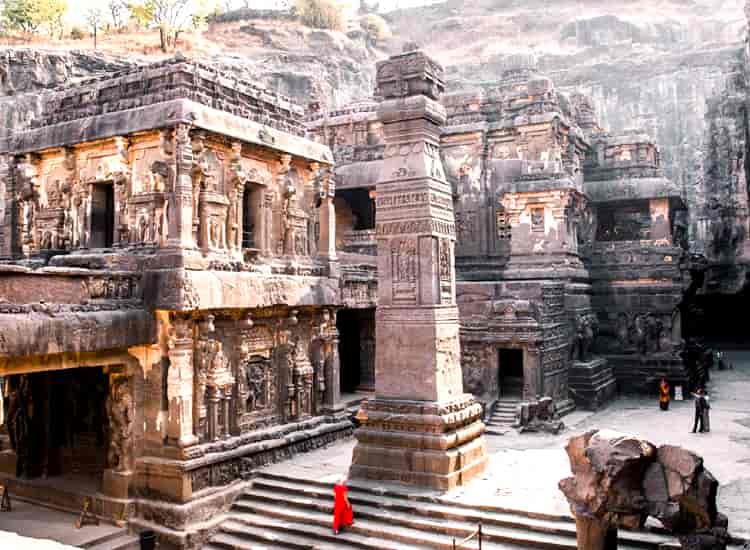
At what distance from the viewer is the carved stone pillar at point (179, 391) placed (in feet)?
36.9

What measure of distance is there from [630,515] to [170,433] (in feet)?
25.4

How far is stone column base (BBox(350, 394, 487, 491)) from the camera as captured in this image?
10156 millimetres

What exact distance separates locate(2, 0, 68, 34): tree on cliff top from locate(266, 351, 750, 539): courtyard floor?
4082 centimetres

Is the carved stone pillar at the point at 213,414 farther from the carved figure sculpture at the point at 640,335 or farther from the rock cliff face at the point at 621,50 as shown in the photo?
the rock cliff face at the point at 621,50

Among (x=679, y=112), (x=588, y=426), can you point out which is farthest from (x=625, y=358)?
(x=679, y=112)

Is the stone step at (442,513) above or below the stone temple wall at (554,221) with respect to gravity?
below

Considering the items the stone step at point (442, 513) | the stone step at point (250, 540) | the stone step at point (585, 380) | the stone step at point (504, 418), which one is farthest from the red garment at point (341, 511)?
the stone step at point (585, 380)

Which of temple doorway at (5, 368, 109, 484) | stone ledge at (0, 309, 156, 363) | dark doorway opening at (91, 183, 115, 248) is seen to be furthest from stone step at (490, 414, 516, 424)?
dark doorway opening at (91, 183, 115, 248)

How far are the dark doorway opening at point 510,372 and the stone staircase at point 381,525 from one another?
974 centimetres

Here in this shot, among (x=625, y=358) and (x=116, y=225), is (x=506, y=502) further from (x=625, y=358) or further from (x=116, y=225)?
(x=625, y=358)

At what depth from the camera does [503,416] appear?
18375mm

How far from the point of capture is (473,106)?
25328mm

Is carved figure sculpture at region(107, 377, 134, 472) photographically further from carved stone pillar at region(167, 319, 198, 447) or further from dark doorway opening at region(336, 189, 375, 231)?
dark doorway opening at region(336, 189, 375, 231)

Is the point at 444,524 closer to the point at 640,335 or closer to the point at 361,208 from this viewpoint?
the point at 640,335
